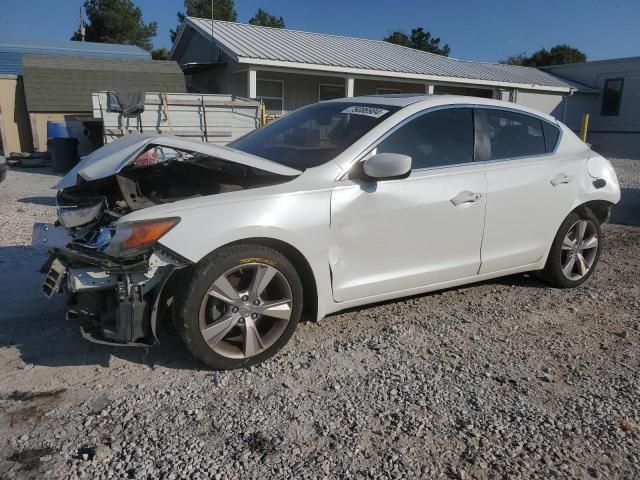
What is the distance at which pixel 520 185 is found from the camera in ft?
14.2

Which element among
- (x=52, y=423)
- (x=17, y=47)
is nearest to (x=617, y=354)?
(x=52, y=423)

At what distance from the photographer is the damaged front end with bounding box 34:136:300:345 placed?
303 cm

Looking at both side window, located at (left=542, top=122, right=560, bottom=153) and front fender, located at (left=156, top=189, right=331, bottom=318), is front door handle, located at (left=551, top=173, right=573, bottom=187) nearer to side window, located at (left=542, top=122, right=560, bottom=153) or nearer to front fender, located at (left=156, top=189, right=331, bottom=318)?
Answer: side window, located at (left=542, top=122, right=560, bottom=153)

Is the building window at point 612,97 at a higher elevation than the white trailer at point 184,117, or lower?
higher

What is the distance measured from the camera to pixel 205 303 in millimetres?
3176

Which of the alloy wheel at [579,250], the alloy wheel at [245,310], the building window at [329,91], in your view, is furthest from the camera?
the building window at [329,91]

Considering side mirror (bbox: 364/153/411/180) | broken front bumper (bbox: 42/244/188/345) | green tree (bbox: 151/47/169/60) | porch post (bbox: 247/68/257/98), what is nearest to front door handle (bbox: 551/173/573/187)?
side mirror (bbox: 364/153/411/180)

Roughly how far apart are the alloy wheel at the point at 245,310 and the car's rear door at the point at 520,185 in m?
1.76

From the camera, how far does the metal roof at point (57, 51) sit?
74.2 feet

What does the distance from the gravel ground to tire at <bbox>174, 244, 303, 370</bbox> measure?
0.15 metres

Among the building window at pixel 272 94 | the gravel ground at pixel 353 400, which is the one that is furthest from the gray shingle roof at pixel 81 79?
the gravel ground at pixel 353 400

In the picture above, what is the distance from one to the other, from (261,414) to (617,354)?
249 cm

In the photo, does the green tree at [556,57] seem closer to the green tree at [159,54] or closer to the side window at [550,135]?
the green tree at [159,54]

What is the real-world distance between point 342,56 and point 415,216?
16.7m
